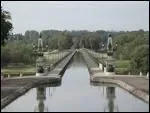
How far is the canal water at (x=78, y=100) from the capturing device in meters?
25.7

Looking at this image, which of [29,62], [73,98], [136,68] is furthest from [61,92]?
[29,62]

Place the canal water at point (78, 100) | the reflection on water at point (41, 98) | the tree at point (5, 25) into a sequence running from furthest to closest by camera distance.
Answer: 1. the tree at point (5, 25)
2. the reflection on water at point (41, 98)
3. the canal water at point (78, 100)

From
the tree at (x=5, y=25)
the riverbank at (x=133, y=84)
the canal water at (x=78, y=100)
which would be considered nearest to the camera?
the canal water at (x=78, y=100)

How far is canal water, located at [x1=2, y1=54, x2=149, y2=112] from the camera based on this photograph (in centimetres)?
2573

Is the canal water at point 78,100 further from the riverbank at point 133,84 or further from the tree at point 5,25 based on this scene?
the tree at point 5,25

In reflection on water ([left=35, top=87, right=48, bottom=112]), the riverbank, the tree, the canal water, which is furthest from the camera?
the tree

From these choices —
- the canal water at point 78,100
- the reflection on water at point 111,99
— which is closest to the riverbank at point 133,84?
the canal water at point 78,100

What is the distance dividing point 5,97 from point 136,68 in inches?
959

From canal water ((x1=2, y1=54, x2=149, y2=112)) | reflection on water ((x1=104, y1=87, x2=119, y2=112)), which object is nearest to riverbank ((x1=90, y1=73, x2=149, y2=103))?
canal water ((x1=2, y1=54, x2=149, y2=112))

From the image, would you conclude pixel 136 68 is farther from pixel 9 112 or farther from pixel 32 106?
pixel 9 112

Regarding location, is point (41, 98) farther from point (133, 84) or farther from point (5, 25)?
point (5, 25)

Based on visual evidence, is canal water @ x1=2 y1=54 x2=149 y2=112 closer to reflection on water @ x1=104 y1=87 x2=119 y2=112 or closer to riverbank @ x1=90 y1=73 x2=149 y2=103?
reflection on water @ x1=104 y1=87 x2=119 y2=112

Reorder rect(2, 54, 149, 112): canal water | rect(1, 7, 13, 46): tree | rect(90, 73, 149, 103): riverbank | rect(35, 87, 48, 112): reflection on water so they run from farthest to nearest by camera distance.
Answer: rect(1, 7, 13, 46): tree → rect(90, 73, 149, 103): riverbank → rect(35, 87, 48, 112): reflection on water → rect(2, 54, 149, 112): canal water

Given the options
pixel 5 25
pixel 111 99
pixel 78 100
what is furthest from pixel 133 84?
pixel 5 25
